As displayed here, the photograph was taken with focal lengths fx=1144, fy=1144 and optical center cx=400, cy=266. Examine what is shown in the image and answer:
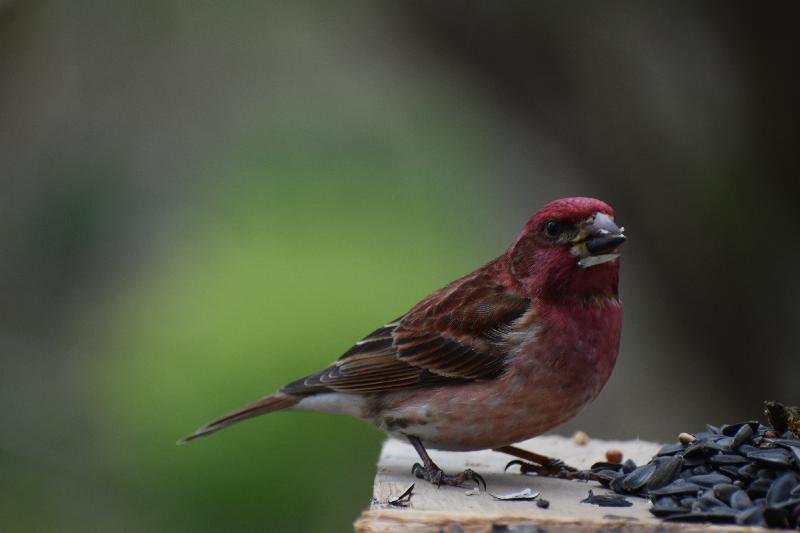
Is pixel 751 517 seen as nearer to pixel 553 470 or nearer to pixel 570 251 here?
pixel 553 470

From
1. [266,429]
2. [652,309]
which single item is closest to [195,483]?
[266,429]

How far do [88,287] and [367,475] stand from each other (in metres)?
4.12

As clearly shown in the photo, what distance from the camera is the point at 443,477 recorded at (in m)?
4.67

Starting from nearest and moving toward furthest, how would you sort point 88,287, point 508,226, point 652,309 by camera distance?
point 652,309, point 88,287, point 508,226

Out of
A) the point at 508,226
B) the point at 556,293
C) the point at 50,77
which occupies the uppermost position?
the point at 50,77

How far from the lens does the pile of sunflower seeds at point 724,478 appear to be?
3656mm

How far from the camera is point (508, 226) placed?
1194 cm

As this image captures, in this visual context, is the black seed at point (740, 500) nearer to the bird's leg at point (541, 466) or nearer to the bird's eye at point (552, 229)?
A: the bird's leg at point (541, 466)

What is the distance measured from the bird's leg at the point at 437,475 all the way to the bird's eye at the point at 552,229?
1.06 meters

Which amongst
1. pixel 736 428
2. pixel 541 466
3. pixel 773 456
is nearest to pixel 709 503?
pixel 773 456

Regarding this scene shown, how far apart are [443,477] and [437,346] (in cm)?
66

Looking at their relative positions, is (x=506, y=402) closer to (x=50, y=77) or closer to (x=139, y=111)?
(x=50, y=77)

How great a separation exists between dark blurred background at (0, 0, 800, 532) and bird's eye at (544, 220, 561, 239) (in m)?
1.95

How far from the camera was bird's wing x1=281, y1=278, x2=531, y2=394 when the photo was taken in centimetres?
494
